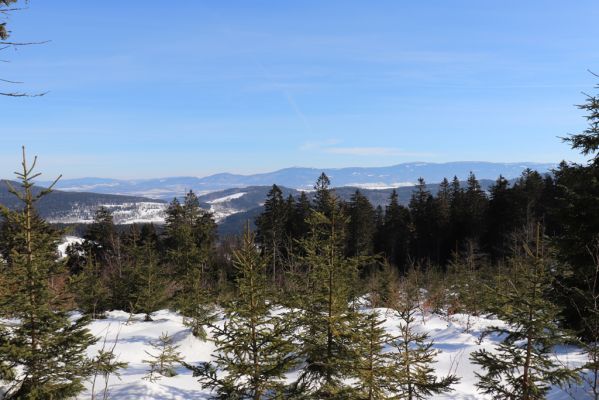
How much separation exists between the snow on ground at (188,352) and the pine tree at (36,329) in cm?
97

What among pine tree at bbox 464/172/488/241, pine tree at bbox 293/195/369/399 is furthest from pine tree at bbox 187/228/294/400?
pine tree at bbox 464/172/488/241

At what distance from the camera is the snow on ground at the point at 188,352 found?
1046 cm

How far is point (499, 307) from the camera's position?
794cm

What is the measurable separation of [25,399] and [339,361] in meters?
6.57

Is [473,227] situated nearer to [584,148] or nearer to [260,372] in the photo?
[584,148]

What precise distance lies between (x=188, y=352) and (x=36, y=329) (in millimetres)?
9980

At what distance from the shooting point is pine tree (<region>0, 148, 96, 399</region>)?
7977 mm

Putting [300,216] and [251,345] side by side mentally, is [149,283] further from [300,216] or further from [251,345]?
[300,216]

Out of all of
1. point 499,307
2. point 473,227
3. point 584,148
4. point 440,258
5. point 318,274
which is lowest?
point 440,258

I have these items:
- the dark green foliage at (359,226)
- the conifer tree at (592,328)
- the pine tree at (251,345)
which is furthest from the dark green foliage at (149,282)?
the dark green foliage at (359,226)

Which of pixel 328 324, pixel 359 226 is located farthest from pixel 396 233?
pixel 328 324

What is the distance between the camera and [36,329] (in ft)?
27.1

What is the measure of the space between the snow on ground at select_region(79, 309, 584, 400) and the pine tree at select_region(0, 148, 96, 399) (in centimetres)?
97

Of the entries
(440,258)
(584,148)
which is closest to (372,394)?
(584,148)
